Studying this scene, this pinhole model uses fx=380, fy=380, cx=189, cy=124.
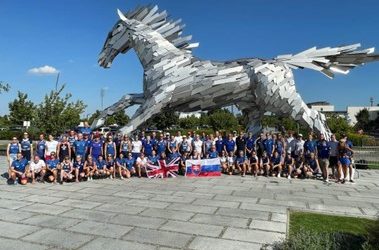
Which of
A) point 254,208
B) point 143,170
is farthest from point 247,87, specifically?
point 254,208

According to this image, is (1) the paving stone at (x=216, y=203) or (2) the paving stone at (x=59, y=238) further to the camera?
(1) the paving stone at (x=216, y=203)

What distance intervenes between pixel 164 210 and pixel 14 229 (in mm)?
2325

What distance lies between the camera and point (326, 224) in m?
5.73

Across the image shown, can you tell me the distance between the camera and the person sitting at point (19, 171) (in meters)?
9.05

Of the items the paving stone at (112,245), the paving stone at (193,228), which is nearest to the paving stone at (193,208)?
the paving stone at (193,228)

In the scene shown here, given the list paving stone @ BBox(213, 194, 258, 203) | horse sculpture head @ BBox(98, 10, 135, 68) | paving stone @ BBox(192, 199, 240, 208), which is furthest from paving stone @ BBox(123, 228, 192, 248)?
horse sculpture head @ BBox(98, 10, 135, 68)

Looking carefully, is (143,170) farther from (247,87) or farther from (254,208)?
(254,208)

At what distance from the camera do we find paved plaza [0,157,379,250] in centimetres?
480

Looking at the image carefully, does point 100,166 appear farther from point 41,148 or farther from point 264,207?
point 264,207

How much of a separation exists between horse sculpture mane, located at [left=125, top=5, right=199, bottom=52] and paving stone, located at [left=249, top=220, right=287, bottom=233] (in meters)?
7.11

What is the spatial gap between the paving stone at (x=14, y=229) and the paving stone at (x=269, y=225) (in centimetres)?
308

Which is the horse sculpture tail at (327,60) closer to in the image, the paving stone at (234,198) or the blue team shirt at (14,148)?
the paving stone at (234,198)

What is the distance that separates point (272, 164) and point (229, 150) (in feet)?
4.38

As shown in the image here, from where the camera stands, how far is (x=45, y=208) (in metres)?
6.41
